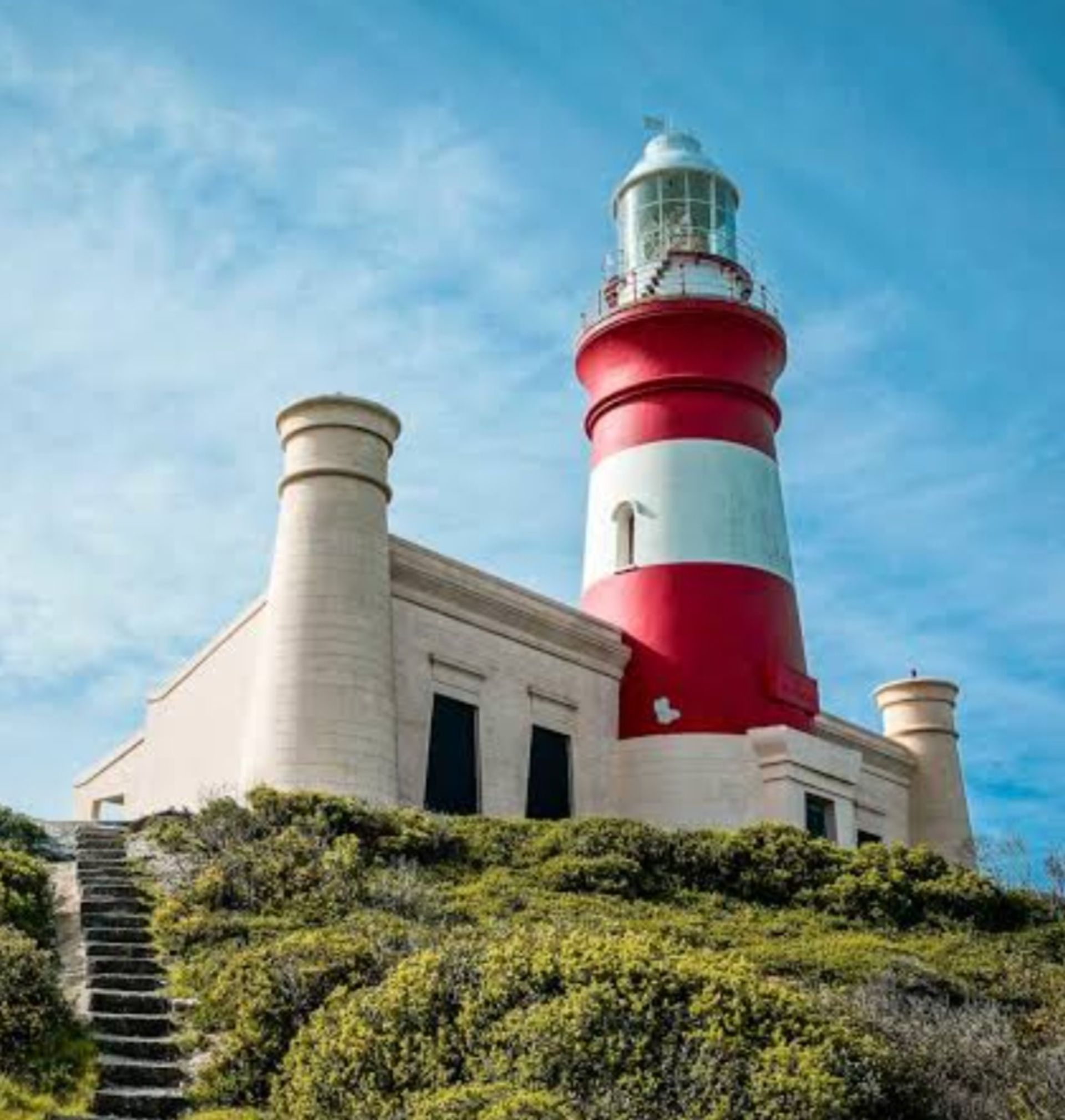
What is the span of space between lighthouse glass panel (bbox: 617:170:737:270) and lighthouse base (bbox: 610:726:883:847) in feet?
29.4

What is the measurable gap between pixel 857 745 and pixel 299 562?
12.6m

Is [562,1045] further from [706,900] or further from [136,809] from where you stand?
[136,809]

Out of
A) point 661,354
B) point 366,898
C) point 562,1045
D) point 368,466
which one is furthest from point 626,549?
point 562,1045

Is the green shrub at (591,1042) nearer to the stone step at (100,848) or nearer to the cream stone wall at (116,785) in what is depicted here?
the stone step at (100,848)

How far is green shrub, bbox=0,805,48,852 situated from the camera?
15125 millimetres

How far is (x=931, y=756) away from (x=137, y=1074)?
2378cm

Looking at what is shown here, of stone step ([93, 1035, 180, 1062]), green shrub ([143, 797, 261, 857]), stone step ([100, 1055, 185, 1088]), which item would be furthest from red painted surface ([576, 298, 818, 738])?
stone step ([100, 1055, 185, 1088])

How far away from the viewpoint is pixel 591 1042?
771 cm

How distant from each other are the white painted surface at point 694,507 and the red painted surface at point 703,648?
0.32m

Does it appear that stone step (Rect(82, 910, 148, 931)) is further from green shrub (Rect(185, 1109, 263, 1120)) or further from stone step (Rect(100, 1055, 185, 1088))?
green shrub (Rect(185, 1109, 263, 1120))

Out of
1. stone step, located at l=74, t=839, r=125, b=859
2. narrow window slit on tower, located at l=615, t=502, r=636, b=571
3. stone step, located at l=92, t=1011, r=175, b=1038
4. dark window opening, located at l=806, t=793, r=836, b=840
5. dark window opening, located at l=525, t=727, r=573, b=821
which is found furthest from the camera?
narrow window slit on tower, located at l=615, t=502, r=636, b=571

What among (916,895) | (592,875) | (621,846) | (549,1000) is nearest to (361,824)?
(592,875)

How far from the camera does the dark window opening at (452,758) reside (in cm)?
2148

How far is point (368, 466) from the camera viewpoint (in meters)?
20.9
